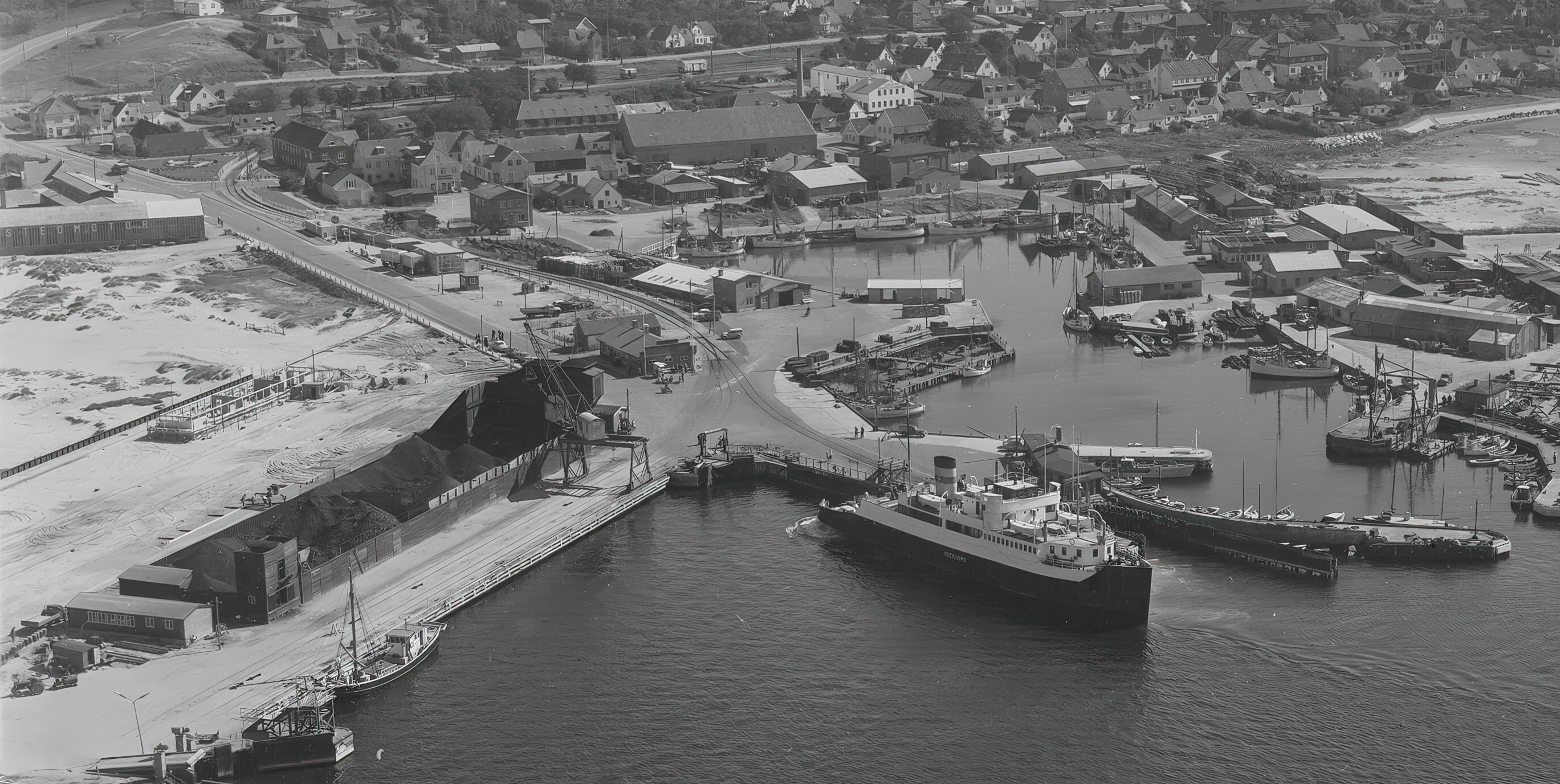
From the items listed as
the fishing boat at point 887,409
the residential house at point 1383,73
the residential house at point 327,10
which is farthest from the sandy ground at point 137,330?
the residential house at point 1383,73

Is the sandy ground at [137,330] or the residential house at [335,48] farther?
the residential house at [335,48]

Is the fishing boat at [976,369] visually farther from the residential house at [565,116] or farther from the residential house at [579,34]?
the residential house at [579,34]

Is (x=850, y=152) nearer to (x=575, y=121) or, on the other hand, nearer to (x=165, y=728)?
(x=575, y=121)

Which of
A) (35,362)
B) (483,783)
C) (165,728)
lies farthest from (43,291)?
(483,783)

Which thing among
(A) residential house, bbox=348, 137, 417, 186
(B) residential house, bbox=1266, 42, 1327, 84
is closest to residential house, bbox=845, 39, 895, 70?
(B) residential house, bbox=1266, 42, 1327, 84

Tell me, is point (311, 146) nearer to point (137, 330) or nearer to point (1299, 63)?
point (137, 330)
